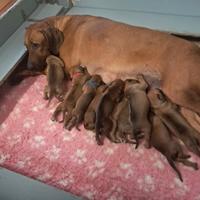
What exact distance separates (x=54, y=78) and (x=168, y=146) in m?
0.83

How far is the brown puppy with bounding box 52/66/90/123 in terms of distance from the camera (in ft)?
6.88

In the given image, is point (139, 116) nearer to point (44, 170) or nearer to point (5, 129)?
point (44, 170)

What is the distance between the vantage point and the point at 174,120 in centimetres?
184

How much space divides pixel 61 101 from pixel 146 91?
55 centimetres

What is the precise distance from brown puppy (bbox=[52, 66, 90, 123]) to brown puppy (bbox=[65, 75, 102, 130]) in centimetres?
4

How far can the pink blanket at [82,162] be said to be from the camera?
5.91 feet

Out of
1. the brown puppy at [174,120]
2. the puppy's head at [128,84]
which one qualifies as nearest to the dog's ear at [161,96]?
the brown puppy at [174,120]

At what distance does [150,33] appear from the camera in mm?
2166

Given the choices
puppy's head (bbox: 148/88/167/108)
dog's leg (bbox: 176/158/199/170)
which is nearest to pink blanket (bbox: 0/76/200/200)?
dog's leg (bbox: 176/158/199/170)

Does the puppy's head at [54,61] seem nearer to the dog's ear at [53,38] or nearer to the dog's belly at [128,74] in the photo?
the dog's ear at [53,38]

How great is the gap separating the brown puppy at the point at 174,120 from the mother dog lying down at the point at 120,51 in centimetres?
10

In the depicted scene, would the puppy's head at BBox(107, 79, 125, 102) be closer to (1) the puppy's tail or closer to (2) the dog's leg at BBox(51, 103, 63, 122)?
(2) the dog's leg at BBox(51, 103, 63, 122)

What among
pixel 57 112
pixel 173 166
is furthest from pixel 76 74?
pixel 173 166

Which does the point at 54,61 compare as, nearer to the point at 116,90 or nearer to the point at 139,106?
the point at 116,90
